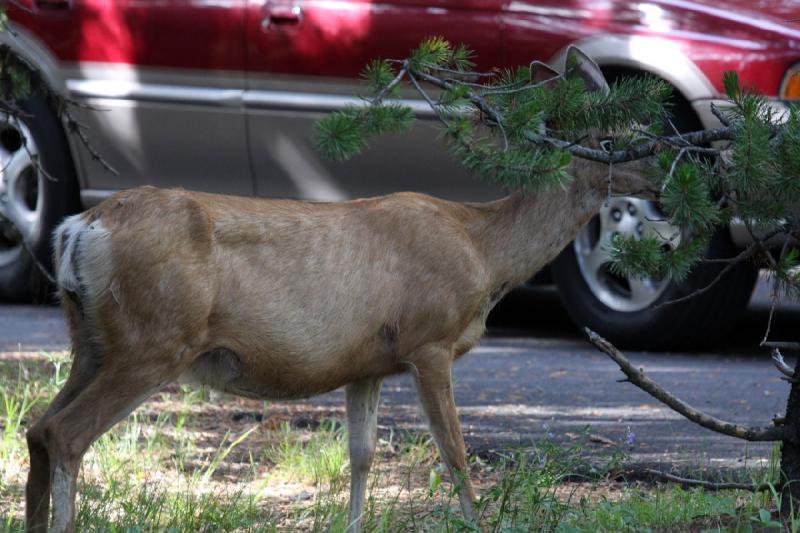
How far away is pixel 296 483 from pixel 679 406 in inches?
65.8

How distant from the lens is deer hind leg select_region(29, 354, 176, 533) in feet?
15.1

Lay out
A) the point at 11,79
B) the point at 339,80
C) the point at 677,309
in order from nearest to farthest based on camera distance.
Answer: the point at 11,79 < the point at 677,309 < the point at 339,80

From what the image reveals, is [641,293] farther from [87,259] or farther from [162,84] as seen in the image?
[87,259]

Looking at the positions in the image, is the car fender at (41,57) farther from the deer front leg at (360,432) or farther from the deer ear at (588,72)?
the deer ear at (588,72)

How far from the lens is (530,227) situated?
5719 millimetres

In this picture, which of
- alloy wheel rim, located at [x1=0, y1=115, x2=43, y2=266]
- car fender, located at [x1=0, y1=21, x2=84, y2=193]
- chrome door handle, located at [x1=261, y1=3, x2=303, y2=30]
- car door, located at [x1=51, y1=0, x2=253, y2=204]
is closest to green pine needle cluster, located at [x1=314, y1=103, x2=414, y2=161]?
chrome door handle, located at [x1=261, y1=3, x2=303, y2=30]

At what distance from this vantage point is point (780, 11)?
799 centimetres

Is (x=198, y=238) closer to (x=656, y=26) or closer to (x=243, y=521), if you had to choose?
(x=243, y=521)

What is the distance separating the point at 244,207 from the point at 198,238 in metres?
0.29

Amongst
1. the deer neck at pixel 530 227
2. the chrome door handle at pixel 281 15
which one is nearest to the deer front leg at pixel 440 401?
the deer neck at pixel 530 227

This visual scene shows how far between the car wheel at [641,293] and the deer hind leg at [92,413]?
3815 millimetres

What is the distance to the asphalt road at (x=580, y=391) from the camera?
6453 millimetres

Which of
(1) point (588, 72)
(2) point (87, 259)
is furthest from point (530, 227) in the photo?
(2) point (87, 259)

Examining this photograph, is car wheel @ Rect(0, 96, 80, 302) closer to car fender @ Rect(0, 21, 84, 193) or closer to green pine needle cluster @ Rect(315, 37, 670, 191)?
car fender @ Rect(0, 21, 84, 193)
